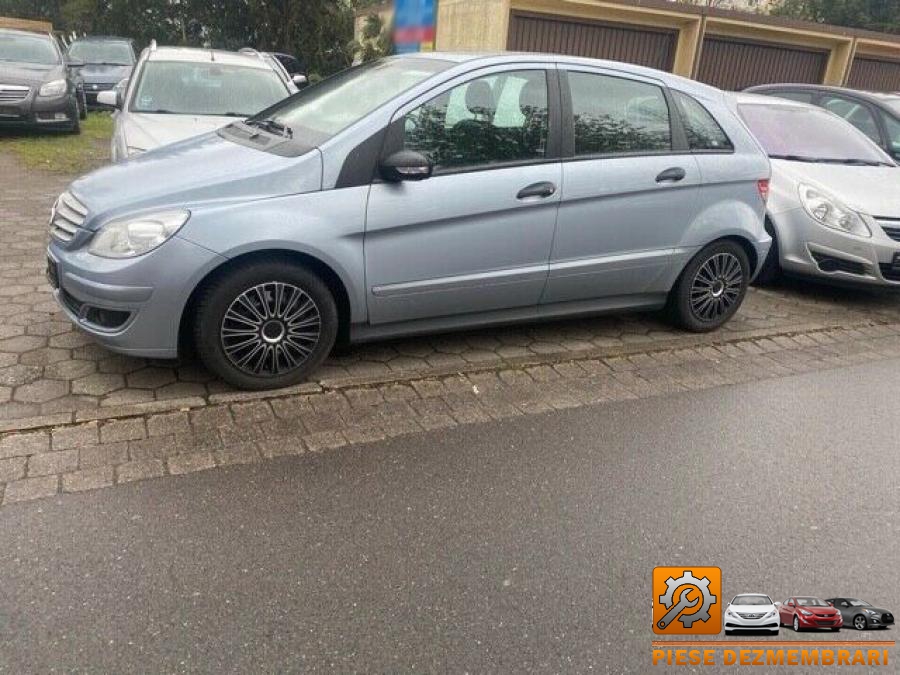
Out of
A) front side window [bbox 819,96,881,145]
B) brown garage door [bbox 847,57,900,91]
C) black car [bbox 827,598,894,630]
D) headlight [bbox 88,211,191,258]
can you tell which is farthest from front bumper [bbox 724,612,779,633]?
brown garage door [bbox 847,57,900,91]

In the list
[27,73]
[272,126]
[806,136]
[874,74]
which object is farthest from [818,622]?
[874,74]

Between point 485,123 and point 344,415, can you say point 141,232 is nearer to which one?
point 344,415

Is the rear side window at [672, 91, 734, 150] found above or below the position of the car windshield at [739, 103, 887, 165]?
above

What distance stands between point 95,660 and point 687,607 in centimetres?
195

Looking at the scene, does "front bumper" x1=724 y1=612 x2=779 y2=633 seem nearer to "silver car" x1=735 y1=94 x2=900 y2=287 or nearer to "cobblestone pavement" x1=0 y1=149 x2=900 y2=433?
"cobblestone pavement" x1=0 y1=149 x2=900 y2=433

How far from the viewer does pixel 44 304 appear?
4.71 m

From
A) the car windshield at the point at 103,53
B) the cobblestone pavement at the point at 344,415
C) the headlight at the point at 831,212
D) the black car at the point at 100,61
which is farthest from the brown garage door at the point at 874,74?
the car windshield at the point at 103,53

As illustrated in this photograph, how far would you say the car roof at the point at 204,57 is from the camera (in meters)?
7.17

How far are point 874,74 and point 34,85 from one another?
18.5 metres

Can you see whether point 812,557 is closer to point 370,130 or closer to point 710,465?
point 710,465

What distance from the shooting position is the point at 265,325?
12.1 ft

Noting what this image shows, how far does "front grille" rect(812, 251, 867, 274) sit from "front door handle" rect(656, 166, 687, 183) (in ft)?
6.85

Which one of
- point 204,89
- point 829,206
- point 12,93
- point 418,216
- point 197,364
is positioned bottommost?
point 197,364

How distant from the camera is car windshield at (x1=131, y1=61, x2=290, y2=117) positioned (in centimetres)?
665
